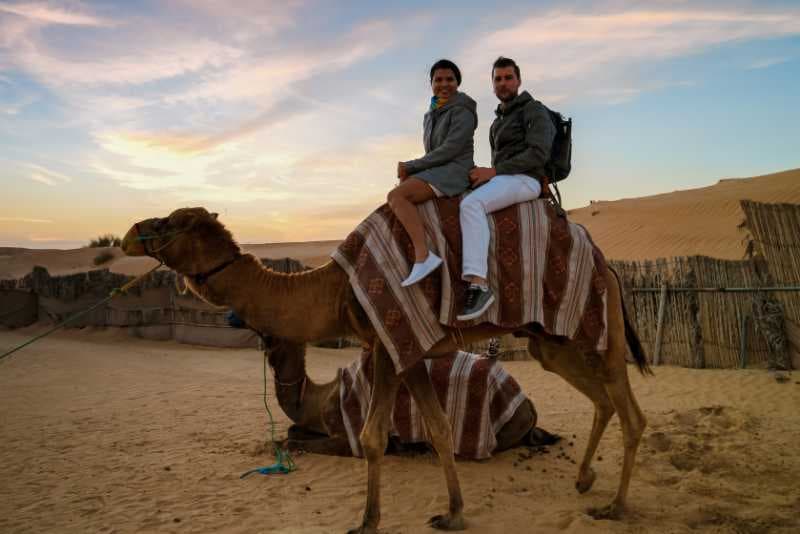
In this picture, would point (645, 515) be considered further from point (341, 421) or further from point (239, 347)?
point (239, 347)

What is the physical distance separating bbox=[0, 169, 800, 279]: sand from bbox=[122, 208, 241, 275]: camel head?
697 inches

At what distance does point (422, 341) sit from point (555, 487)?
7.38 feet

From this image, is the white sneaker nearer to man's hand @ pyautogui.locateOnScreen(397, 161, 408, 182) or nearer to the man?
the man

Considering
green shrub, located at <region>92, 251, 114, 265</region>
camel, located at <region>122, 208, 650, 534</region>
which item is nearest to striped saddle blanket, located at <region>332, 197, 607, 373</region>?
camel, located at <region>122, 208, 650, 534</region>

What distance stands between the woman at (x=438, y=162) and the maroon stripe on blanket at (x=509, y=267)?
1.47 ft

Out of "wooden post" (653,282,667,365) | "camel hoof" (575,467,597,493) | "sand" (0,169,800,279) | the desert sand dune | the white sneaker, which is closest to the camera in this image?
the white sneaker

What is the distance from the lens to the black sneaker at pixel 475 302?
414cm

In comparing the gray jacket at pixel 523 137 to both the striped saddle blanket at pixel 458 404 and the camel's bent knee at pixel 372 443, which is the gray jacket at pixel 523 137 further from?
the camel's bent knee at pixel 372 443

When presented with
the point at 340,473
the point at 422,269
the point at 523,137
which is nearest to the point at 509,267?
the point at 422,269

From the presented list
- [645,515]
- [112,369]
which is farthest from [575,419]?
[112,369]

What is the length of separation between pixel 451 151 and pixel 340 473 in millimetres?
3184

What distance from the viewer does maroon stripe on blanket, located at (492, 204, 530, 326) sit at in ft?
14.3

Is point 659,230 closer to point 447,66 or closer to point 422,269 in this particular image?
point 447,66

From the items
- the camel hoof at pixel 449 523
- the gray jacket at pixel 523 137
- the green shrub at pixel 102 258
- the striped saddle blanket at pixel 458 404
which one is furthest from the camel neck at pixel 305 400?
the green shrub at pixel 102 258
